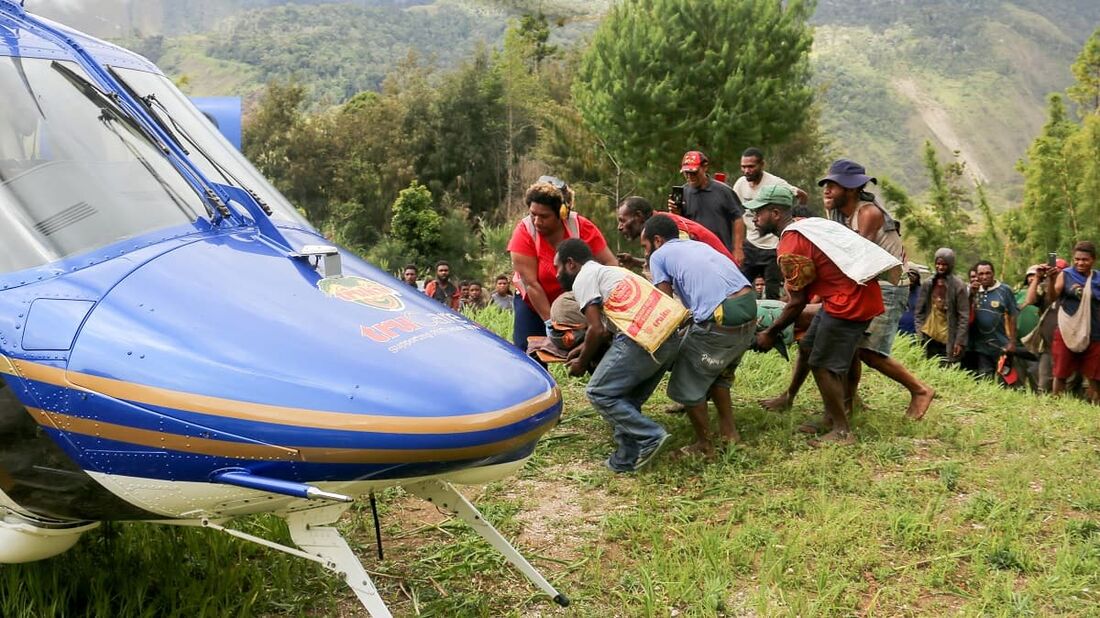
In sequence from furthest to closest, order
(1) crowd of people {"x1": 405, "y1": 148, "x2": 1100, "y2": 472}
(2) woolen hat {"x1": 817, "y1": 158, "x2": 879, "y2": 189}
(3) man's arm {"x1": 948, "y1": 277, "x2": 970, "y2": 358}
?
(3) man's arm {"x1": 948, "y1": 277, "x2": 970, "y2": 358}
(2) woolen hat {"x1": 817, "y1": 158, "x2": 879, "y2": 189}
(1) crowd of people {"x1": 405, "y1": 148, "x2": 1100, "y2": 472}

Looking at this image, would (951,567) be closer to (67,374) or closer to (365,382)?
(365,382)

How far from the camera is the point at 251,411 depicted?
2879 mm

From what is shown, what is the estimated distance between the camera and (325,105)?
49.9 metres

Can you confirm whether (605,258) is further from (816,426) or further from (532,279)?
(816,426)

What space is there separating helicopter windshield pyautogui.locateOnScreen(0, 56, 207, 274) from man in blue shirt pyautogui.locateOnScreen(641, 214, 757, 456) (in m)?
2.97

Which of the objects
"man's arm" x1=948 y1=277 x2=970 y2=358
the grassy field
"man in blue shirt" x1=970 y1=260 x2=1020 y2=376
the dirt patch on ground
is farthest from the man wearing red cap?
"man in blue shirt" x1=970 y1=260 x2=1020 y2=376

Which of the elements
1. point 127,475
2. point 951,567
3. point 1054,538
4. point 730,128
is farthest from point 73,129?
point 730,128

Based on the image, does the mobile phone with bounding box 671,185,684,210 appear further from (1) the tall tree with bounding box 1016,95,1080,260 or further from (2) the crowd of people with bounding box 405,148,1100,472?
(1) the tall tree with bounding box 1016,95,1080,260

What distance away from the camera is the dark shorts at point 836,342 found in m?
5.93

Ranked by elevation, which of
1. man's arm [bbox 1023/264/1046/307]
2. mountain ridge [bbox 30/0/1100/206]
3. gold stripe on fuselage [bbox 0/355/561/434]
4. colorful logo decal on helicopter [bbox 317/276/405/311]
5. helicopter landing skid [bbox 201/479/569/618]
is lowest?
mountain ridge [bbox 30/0/1100/206]

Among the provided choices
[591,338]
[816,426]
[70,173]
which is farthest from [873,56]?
[70,173]

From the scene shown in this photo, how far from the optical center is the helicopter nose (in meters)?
2.89

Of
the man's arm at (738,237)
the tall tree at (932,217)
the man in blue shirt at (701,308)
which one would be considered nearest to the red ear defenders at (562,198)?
the man in blue shirt at (701,308)

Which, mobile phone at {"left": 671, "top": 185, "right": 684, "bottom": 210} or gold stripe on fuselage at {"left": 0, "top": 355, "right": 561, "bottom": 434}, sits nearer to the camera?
gold stripe on fuselage at {"left": 0, "top": 355, "right": 561, "bottom": 434}
